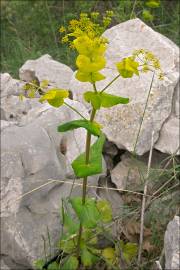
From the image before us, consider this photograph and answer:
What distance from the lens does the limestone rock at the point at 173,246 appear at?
211 cm

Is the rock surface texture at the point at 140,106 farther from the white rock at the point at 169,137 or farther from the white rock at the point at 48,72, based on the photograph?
the white rock at the point at 48,72

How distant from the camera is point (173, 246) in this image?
2195 mm

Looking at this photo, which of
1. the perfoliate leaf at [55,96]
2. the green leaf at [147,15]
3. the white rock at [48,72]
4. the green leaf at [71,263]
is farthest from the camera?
the green leaf at [147,15]

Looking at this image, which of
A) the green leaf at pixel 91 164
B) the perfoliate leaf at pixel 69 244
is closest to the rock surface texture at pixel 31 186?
the perfoliate leaf at pixel 69 244

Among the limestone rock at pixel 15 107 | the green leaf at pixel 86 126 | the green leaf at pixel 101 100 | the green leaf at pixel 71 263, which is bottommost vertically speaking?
the green leaf at pixel 71 263

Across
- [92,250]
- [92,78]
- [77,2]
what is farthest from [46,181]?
[77,2]

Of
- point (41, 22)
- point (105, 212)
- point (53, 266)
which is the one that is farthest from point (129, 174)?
point (41, 22)

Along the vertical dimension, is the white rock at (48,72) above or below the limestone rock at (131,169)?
above

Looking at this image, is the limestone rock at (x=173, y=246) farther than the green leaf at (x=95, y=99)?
Yes

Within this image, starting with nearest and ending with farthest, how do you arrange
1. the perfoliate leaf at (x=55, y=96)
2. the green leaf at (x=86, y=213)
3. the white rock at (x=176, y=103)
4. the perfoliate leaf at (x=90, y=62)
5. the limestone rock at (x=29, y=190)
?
1. the perfoliate leaf at (x=90, y=62)
2. the perfoliate leaf at (x=55, y=96)
3. the green leaf at (x=86, y=213)
4. the limestone rock at (x=29, y=190)
5. the white rock at (x=176, y=103)

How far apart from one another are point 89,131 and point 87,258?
0.82 metres

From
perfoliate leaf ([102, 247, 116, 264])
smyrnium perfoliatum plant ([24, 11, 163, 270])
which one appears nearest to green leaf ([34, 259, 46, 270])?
smyrnium perfoliatum plant ([24, 11, 163, 270])

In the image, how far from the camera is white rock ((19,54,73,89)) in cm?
348

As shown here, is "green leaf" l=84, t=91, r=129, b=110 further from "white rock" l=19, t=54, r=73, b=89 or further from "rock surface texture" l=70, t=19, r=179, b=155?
"white rock" l=19, t=54, r=73, b=89
